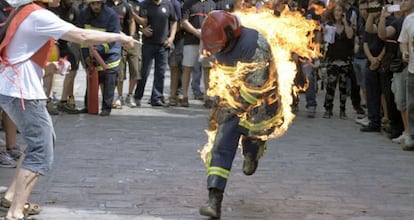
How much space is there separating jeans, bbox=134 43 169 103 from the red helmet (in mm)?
6892

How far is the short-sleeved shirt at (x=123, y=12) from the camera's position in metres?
12.4

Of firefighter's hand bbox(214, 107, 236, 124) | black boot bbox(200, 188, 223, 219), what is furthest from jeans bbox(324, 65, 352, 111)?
black boot bbox(200, 188, 223, 219)

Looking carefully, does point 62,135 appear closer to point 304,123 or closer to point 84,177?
point 84,177

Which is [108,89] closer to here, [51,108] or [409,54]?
[51,108]

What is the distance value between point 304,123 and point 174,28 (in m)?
2.84

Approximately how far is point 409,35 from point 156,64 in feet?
16.0

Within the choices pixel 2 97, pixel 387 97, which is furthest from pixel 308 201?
pixel 387 97

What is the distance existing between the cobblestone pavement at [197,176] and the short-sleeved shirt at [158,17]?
2.05 m

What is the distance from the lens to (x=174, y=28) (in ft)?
42.9

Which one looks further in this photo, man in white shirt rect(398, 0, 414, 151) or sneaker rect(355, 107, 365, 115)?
sneaker rect(355, 107, 365, 115)

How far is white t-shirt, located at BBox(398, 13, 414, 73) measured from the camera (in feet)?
31.7

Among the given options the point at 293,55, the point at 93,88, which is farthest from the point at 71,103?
the point at 293,55

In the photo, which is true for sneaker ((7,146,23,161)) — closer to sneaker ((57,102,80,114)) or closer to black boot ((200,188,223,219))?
black boot ((200,188,223,219))

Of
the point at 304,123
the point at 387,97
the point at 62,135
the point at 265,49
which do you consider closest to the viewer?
the point at 265,49
